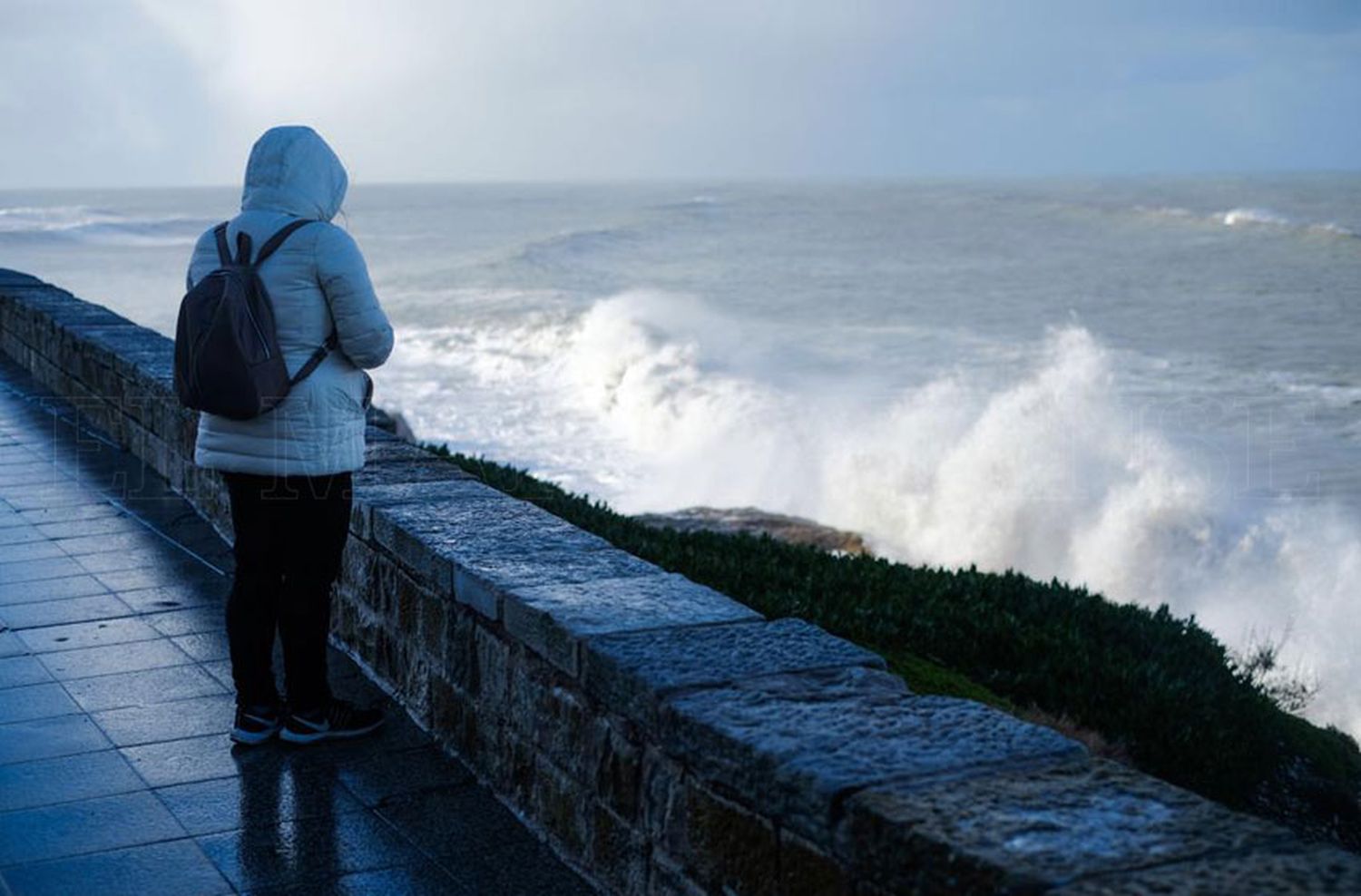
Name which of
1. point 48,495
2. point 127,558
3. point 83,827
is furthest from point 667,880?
point 48,495

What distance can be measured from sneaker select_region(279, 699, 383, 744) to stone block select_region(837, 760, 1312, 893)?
7.07 feet

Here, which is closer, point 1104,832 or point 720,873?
point 1104,832

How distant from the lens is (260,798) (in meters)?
3.83

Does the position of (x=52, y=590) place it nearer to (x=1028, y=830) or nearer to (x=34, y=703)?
(x=34, y=703)

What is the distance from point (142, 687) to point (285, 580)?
0.82 meters

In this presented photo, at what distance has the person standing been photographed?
3883 mm

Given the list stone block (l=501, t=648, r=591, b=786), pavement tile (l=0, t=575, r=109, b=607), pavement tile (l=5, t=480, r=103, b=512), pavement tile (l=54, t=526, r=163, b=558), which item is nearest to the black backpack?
stone block (l=501, t=648, r=591, b=786)

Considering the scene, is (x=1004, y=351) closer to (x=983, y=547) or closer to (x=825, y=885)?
(x=983, y=547)

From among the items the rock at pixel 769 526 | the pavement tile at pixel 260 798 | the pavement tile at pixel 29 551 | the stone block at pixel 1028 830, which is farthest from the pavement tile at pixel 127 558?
the rock at pixel 769 526

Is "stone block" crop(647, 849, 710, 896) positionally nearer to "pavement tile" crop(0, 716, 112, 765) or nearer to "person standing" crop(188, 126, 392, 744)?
"person standing" crop(188, 126, 392, 744)

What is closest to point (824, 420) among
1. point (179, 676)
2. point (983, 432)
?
point (983, 432)

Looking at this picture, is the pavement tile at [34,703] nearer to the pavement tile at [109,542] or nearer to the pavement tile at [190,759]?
the pavement tile at [190,759]

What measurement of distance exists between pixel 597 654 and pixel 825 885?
88 centimetres

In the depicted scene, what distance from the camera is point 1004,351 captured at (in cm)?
3369
